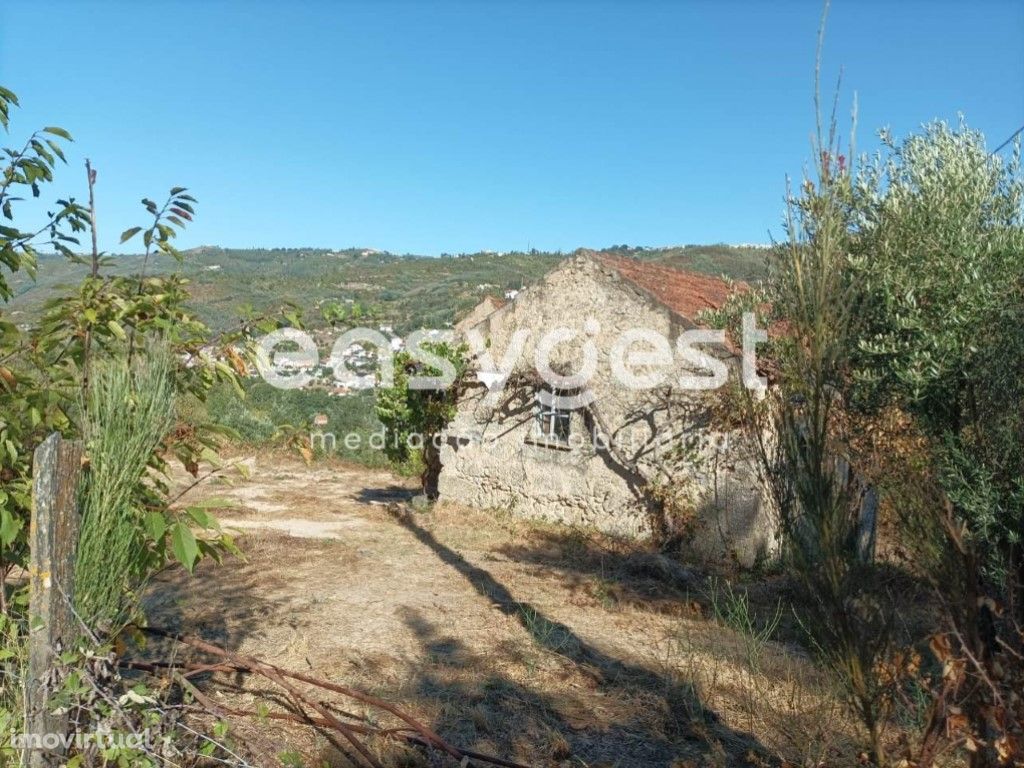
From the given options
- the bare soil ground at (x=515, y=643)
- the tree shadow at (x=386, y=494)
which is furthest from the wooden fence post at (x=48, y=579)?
the tree shadow at (x=386, y=494)

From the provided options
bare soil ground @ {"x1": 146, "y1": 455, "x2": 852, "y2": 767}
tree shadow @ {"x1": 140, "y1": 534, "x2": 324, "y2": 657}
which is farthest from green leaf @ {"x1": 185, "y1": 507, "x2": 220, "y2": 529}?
tree shadow @ {"x1": 140, "y1": 534, "x2": 324, "y2": 657}

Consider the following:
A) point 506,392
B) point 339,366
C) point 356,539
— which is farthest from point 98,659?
point 339,366

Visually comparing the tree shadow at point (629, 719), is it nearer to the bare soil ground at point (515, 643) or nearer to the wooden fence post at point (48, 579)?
the bare soil ground at point (515, 643)

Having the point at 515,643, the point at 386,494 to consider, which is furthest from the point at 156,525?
the point at 386,494

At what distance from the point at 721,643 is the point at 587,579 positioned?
2.41 metres

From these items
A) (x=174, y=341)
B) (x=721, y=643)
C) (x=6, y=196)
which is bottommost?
(x=721, y=643)

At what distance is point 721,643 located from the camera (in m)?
7.12

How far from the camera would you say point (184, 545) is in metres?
3.00

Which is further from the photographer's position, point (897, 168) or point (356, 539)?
point (356, 539)

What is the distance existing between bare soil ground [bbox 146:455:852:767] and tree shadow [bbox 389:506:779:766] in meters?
0.02

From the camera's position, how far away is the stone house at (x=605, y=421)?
10.2m

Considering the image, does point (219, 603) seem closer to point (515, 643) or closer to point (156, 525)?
point (515, 643)

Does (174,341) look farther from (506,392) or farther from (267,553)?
(506,392)

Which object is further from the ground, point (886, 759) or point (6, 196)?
point (6, 196)
